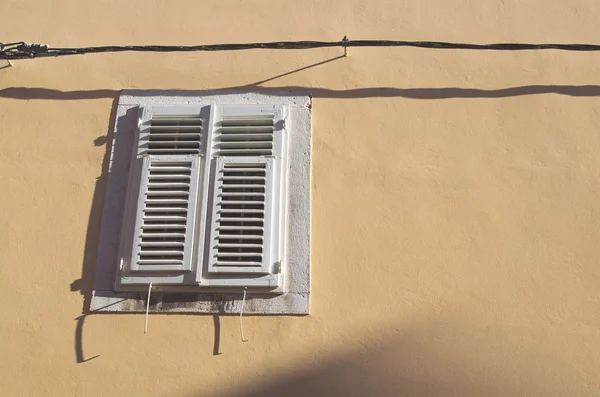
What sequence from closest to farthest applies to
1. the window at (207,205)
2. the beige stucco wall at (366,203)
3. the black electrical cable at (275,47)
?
1. the beige stucco wall at (366,203)
2. the window at (207,205)
3. the black electrical cable at (275,47)

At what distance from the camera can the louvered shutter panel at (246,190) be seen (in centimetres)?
373

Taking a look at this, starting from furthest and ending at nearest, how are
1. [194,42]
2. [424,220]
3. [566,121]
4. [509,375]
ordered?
1. [194,42]
2. [566,121]
3. [424,220]
4. [509,375]

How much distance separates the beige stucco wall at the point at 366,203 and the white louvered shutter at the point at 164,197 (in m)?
0.23

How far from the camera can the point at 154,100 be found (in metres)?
4.30

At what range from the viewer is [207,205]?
388cm

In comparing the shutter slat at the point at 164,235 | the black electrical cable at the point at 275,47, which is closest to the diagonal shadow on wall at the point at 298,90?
the black electrical cable at the point at 275,47

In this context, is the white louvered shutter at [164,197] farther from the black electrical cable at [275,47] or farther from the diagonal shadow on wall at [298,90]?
the black electrical cable at [275,47]

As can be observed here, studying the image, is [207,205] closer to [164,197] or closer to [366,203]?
[164,197]

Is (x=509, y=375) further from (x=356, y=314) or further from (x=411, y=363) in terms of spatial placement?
(x=356, y=314)

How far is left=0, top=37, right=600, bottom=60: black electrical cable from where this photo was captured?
4.18 metres

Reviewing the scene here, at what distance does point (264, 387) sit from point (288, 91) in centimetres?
174

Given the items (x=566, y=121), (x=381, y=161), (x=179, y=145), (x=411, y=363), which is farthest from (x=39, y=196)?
(x=566, y=121)

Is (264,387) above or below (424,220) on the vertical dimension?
below

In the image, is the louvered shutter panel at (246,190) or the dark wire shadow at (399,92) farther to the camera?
the dark wire shadow at (399,92)
